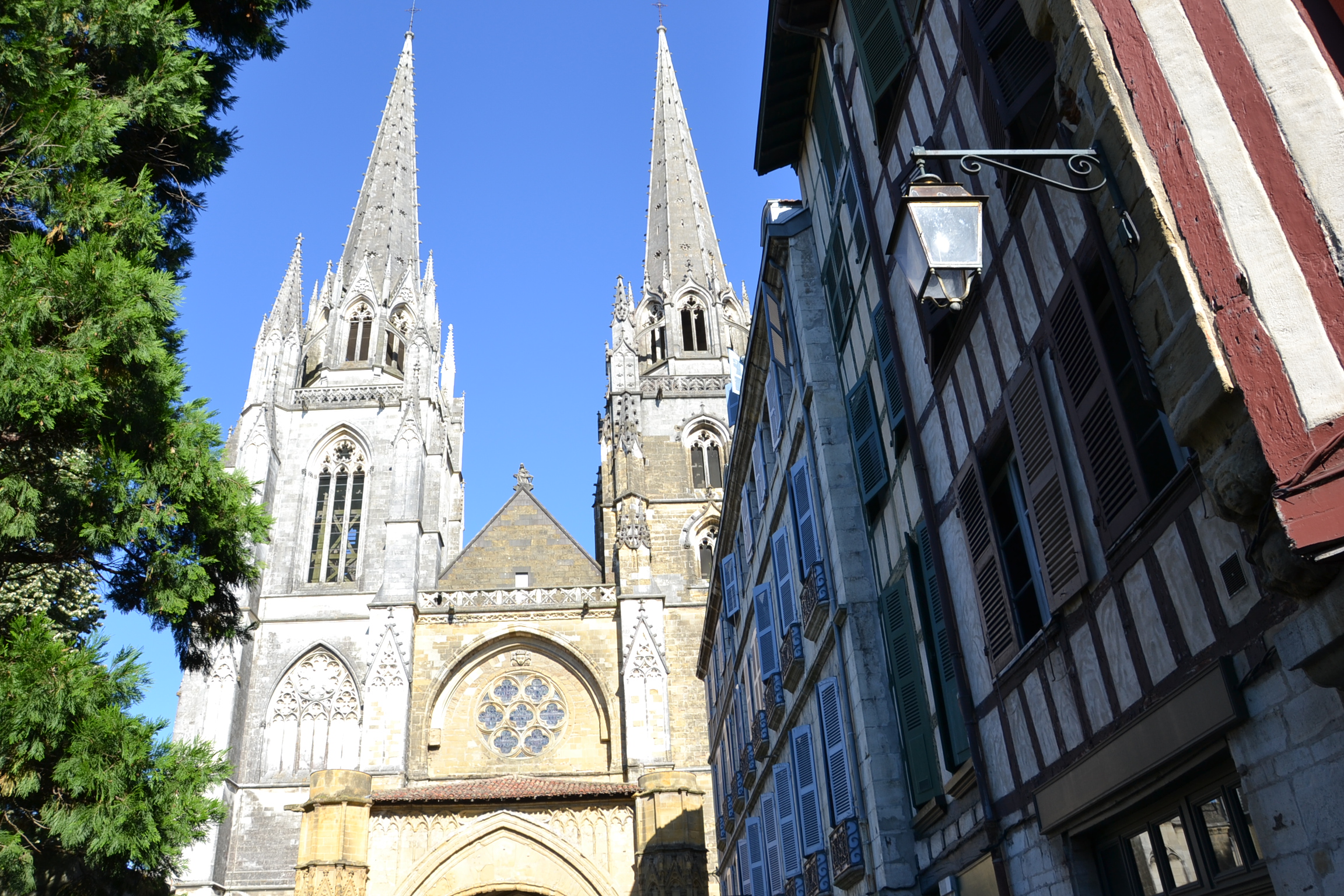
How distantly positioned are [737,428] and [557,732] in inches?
581

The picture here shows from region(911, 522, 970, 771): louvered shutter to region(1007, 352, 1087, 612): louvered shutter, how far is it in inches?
60.0

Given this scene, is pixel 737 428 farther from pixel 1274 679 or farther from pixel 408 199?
pixel 408 199

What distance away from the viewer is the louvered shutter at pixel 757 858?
12383mm

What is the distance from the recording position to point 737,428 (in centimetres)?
1373

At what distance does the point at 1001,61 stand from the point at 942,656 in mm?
3631

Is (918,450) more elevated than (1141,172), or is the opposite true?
(918,450)

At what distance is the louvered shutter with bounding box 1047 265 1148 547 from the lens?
413 cm

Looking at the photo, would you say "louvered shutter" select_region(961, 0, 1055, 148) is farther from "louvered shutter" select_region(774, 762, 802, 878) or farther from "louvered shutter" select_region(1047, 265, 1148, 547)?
"louvered shutter" select_region(774, 762, 802, 878)

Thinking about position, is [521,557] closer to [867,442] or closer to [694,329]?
[694,329]

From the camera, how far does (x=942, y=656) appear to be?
6680 mm

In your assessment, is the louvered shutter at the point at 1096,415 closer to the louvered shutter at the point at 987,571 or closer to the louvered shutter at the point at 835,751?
the louvered shutter at the point at 987,571

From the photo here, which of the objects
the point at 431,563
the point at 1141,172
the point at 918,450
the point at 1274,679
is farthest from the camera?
the point at 431,563

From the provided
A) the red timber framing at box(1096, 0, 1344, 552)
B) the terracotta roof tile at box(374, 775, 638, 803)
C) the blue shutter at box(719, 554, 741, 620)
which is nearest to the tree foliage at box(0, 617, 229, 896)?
the red timber framing at box(1096, 0, 1344, 552)

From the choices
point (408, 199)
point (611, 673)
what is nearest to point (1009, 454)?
point (611, 673)
